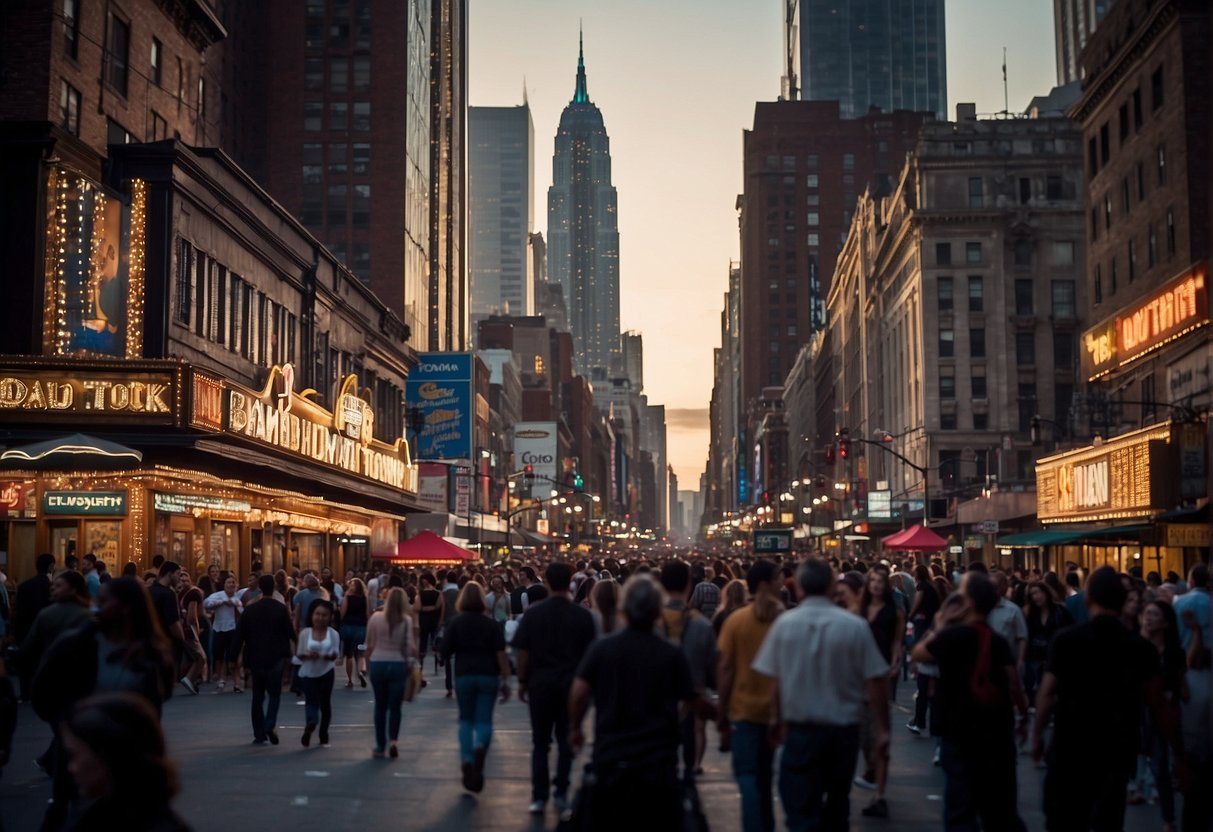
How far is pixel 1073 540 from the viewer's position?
117ft

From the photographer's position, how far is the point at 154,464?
106ft

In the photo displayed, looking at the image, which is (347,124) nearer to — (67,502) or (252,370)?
(252,370)

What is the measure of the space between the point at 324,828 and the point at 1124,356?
96.2ft

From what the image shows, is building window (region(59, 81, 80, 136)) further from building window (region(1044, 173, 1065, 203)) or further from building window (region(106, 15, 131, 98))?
building window (region(1044, 173, 1065, 203))

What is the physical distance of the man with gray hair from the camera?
27.5ft

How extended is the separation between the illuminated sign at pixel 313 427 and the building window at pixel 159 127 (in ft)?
25.7

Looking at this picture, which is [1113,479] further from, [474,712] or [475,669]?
[474,712]

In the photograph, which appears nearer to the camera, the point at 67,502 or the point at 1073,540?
the point at 67,502

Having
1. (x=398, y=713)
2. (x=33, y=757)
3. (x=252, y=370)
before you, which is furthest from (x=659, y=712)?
(x=252, y=370)

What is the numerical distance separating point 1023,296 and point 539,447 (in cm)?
5870

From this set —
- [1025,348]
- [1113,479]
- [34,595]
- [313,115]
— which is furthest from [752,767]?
[313,115]

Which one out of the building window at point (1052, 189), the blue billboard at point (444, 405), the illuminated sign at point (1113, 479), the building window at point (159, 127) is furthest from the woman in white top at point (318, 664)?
the building window at point (1052, 189)

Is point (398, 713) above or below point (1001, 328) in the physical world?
below

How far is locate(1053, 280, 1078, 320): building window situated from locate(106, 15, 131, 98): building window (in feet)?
202
